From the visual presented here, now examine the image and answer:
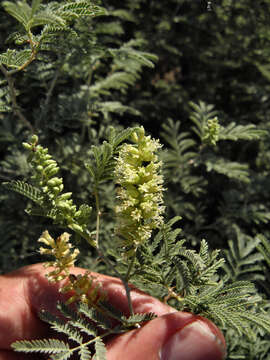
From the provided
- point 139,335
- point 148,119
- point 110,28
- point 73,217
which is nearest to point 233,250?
point 139,335

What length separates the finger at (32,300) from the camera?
1.61 m

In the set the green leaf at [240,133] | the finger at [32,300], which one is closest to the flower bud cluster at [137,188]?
the finger at [32,300]

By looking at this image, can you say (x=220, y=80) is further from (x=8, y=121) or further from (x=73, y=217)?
(x=73, y=217)

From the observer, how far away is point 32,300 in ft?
5.54

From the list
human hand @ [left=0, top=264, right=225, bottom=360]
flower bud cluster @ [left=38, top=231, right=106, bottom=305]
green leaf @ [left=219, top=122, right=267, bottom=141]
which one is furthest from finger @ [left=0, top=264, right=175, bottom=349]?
green leaf @ [left=219, top=122, right=267, bottom=141]

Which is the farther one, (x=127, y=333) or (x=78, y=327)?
(x=127, y=333)

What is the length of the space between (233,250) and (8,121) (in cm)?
174

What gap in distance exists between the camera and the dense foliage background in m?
2.06

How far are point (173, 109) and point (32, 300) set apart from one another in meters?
1.96

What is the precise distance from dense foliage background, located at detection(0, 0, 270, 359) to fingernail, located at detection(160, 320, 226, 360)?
2.05 ft

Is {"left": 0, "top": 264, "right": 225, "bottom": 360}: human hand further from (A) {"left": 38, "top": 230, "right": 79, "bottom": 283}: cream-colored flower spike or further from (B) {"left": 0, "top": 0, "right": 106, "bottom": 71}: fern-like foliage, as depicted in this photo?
(B) {"left": 0, "top": 0, "right": 106, "bottom": 71}: fern-like foliage

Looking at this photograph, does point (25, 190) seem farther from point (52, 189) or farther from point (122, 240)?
point (122, 240)

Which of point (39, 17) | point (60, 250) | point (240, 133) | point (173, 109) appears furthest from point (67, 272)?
point (173, 109)

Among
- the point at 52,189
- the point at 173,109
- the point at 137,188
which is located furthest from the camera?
the point at 173,109
